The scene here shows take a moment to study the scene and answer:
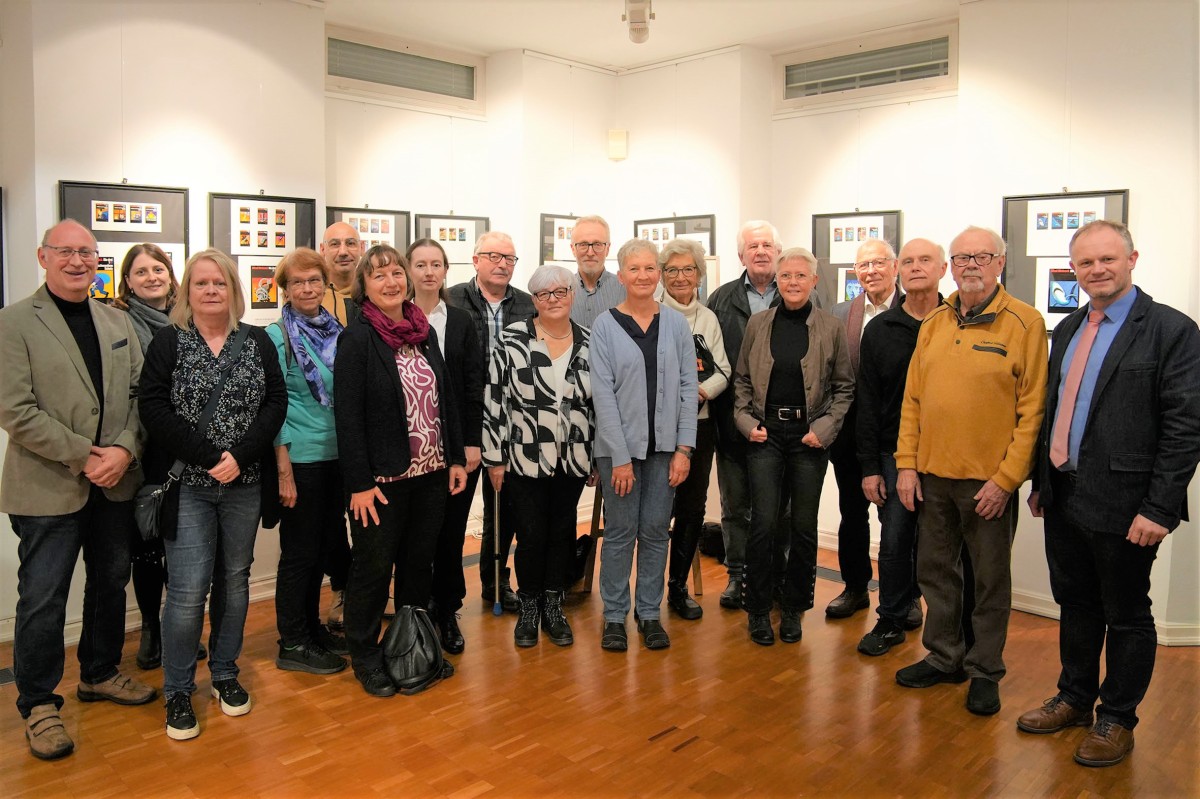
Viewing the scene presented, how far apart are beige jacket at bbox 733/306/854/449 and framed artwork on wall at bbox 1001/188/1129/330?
1.67 m

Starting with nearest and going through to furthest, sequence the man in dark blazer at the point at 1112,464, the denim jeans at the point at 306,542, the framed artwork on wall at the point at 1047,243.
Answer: the man in dark blazer at the point at 1112,464 → the denim jeans at the point at 306,542 → the framed artwork on wall at the point at 1047,243

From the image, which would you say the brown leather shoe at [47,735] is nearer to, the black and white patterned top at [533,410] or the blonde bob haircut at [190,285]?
the blonde bob haircut at [190,285]

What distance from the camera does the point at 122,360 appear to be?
3.23 meters

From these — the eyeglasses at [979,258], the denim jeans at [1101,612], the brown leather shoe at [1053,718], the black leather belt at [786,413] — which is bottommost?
the brown leather shoe at [1053,718]

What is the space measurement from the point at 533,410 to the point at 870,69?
3.73 m

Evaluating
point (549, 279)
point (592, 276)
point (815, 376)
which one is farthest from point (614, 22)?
point (815, 376)

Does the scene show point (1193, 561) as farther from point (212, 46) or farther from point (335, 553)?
point (212, 46)

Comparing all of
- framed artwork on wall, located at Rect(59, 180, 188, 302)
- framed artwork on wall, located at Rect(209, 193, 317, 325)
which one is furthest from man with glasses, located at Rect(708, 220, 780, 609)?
framed artwork on wall, located at Rect(59, 180, 188, 302)

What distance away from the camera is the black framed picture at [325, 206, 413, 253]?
5848 mm

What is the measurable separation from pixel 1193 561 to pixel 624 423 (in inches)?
102

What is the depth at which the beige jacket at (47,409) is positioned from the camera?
9.75ft

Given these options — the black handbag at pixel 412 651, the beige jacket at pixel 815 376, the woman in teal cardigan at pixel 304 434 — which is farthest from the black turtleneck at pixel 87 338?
the beige jacket at pixel 815 376

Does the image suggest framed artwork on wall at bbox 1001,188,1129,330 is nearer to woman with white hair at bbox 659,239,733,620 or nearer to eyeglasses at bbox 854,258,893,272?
eyeglasses at bbox 854,258,893,272

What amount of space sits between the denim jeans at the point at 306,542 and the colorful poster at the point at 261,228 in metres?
2.01
